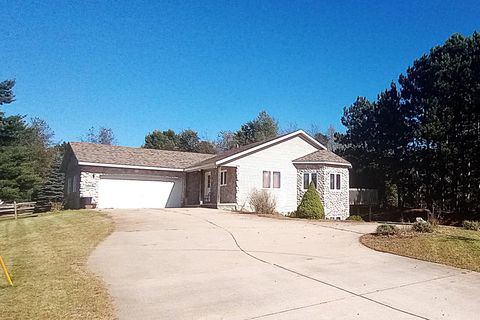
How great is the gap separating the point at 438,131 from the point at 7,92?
3976cm

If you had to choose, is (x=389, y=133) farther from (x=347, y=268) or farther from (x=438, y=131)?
(x=347, y=268)

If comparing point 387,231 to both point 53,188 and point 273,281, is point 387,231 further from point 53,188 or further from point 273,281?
point 53,188

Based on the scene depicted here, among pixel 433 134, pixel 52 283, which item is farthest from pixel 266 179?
pixel 52 283

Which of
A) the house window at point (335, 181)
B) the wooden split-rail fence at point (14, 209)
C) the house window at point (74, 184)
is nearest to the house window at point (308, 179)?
the house window at point (335, 181)

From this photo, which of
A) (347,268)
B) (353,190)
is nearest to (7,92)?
(353,190)

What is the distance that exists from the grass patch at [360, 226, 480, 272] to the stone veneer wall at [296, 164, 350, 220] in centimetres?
1352

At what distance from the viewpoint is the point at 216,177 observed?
25.4 m

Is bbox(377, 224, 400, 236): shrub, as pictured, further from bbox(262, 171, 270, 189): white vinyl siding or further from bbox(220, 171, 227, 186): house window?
bbox(220, 171, 227, 186): house window

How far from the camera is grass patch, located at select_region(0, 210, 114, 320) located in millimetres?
4793

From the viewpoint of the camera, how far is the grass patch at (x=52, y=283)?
15.7 feet

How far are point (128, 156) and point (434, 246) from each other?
22.8 metres

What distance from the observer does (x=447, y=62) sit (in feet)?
95.3

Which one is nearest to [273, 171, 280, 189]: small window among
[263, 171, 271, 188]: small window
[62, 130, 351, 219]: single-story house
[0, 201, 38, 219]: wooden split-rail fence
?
[62, 130, 351, 219]: single-story house

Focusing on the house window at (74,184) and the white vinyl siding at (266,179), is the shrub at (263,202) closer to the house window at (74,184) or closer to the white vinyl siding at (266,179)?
the white vinyl siding at (266,179)
